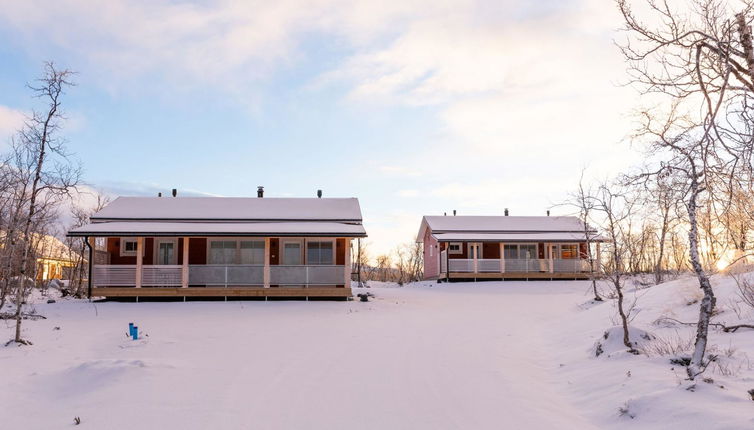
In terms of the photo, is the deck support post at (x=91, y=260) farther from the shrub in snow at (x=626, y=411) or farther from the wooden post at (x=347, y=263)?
the shrub in snow at (x=626, y=411)

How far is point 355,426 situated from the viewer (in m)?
6.77

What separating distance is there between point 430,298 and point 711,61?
66.0 ft

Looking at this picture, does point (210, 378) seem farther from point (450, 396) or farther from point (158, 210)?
point (158, 210)

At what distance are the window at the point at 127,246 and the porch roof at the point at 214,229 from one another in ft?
2.66

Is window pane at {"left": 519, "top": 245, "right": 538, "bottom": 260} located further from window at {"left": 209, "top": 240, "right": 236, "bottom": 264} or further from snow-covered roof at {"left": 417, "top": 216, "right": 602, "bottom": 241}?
window at {"left": 209, "top": 240, "right": 236, "bottom": 264}

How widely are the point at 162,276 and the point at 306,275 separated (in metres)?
5.98

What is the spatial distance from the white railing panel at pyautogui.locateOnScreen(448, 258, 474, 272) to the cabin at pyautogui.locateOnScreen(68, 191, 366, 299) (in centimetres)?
915

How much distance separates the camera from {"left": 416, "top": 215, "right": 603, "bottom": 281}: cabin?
3397cm

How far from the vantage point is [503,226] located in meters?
39.4

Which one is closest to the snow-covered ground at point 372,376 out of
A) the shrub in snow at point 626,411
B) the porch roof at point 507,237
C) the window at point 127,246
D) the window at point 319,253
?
the shrub in snow at point 626,411

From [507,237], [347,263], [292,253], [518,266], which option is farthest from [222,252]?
[507,237]

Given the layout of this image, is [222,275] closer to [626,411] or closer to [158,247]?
[158,247]

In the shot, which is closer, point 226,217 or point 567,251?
point 226,217

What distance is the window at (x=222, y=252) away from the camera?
24250mm
